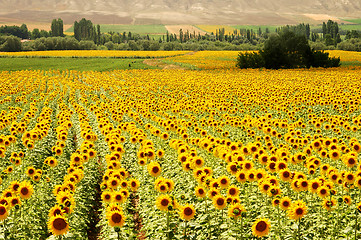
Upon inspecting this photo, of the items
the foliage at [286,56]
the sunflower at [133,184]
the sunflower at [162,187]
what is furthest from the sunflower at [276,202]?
the foliage at [286,56]

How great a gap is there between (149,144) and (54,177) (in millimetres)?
3146

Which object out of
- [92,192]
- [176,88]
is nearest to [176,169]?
[92,192]

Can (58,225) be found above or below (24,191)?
below

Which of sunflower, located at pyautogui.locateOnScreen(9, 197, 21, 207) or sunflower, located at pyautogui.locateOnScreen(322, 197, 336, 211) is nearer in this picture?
sunflower, located at pyautogui.locateOnScreen(322, 197, 336, 211)

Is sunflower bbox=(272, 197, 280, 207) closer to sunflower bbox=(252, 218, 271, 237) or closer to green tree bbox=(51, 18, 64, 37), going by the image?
sunflower bbox=(252, 218, 271, 237)

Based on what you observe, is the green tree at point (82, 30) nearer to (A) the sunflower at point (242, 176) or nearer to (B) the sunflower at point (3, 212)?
(A) the sunflower at point (242, 176)

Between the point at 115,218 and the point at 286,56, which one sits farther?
the point at 286,56

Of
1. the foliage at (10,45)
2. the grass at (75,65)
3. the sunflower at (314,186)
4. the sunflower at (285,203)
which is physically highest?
the foliage at (10,45)

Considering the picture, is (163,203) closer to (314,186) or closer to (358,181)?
(314,186)

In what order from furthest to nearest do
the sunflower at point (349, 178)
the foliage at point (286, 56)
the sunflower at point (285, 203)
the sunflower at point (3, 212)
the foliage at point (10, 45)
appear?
the foliage at point (10, 45) → the foliage at point (286, 56) → the sunflower at point (349, 178) → the sunflower at point (3, 212) → the sunflower at point (285, 203)

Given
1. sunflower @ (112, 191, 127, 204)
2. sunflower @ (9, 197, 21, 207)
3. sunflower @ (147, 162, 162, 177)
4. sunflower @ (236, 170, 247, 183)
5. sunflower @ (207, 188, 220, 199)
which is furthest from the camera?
sunflower @ (147, 162, 162, 177)

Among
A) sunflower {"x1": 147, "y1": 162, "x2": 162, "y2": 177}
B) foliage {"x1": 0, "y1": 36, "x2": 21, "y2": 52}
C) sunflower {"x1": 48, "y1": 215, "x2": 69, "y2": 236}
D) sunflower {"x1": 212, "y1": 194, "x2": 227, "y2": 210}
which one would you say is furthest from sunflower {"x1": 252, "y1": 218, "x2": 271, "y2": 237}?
foliage {"x1": 0, "y1": 36, "x2": 21, "y2": 52}

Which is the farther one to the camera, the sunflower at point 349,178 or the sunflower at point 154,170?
the sunflower at point 154,170

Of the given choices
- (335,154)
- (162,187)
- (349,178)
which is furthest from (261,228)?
(335,154)
